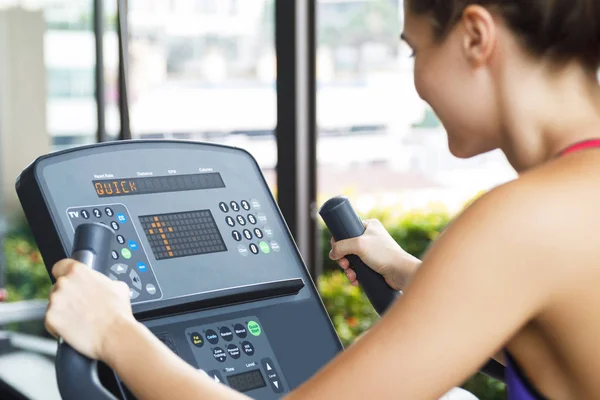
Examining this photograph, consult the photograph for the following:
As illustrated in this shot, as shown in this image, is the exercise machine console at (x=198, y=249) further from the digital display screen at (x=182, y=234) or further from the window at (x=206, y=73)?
the window at (x=206, y=73)

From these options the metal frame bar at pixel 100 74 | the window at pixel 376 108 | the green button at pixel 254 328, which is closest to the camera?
the green button at pixel 254 328

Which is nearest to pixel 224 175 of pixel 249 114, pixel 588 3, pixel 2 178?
pixel 588 3

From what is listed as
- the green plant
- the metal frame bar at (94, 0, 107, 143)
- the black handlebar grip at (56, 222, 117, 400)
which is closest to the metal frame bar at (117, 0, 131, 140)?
the black handlebar grip at (56, 222, 117, 400)

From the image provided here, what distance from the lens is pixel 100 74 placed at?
451cm

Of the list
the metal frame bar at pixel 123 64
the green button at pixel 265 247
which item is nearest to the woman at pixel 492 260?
the green button at pixel 265 247

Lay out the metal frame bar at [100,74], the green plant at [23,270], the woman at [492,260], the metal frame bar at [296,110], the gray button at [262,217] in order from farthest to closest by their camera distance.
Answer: the green plant at [23,270] → the metal frame bar at [100,74] → the metal frame bar at [296,110] → the gray button at [262,217] → the woman at [492,260]

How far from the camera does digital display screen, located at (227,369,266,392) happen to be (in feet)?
4.42

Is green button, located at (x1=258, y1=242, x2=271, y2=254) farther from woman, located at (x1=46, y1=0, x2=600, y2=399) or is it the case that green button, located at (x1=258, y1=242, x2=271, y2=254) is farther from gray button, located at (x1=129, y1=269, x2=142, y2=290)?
woman, located at (x1=46, y1=0, x2=600, y2=399)

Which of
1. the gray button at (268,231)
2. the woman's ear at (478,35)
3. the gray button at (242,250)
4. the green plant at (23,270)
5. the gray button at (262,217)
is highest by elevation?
the woman's ear at (478,35)

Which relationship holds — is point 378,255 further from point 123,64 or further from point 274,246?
point 123,64

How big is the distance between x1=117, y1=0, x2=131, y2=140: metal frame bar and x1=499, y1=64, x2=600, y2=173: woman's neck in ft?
2.44

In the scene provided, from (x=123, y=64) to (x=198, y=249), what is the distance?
0.41 metres

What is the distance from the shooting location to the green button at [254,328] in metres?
1.41

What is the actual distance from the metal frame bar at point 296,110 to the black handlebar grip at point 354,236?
205 cm
